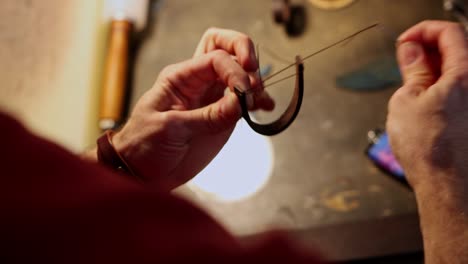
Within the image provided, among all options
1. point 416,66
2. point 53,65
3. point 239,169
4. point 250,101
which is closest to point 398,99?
point 416,66

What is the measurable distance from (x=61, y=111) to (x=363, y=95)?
26.8 inches

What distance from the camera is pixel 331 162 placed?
888mm

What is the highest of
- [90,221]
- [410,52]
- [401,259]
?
[410,52]

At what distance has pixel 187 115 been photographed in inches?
23.4

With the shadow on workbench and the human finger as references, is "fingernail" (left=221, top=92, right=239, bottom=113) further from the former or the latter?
the shadow on workbench

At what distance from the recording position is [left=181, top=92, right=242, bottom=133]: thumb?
0.53 meters

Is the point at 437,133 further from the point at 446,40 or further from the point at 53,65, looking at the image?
the point at 53,65

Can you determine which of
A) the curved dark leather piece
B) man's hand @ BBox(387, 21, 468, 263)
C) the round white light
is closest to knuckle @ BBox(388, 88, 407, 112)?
man's hand @ BBox(387, 21, 468, 263)

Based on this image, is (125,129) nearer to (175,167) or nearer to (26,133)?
(175,167)

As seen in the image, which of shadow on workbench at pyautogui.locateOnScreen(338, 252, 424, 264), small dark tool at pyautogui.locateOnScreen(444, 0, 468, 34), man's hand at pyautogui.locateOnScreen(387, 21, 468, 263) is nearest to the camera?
man's hand at pyautogui.locateOnScreen(387, 21, 468, 263)

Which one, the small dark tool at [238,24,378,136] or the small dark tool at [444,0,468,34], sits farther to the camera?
the small dark tool at [444,0,468,34]

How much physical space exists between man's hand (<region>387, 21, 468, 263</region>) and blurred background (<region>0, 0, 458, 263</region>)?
267mm

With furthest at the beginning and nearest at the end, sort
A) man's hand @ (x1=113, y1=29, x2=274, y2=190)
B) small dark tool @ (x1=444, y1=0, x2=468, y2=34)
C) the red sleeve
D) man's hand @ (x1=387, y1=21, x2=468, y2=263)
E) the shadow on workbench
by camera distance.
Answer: small dark tool @ (x1=444, y1=0, x2=468, y2=34)
the shadow on workbench
man's hand @ (x1=113, y1=29, x2=274, y2=190)
man's hand @ (x1=387, y1=21, x2=468, y2=263)
the red sleeve

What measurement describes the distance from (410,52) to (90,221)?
46cm
